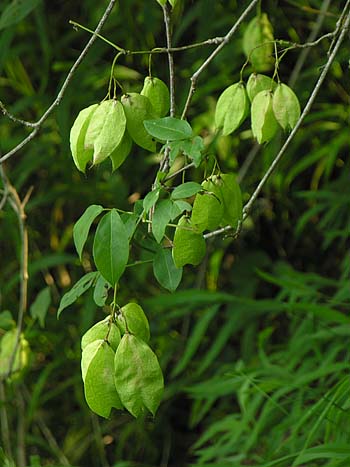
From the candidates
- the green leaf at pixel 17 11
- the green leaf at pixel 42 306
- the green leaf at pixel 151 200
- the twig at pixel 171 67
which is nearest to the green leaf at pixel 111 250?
the green leaf at pixel 151 200

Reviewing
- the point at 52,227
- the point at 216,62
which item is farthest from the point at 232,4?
the point at 52,227

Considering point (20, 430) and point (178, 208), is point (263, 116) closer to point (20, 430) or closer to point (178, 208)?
point (178, 208)

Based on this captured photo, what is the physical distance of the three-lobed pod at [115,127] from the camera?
64 centimetres

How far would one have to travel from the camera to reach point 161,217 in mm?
634

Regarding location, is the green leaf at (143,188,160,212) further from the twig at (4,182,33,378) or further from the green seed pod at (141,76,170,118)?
the twig at (4,182,33,378)

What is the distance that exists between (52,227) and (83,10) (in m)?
0.44

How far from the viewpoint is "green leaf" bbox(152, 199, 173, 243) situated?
0.63 metres

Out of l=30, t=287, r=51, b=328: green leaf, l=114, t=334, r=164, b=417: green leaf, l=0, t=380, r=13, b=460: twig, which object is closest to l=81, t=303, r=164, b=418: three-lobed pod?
l=114, t=334, r=164, b=417: green leaf

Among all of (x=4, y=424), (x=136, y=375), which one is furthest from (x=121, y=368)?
(x=4, y=424)

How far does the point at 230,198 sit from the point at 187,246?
55 mm

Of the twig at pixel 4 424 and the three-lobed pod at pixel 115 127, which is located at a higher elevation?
the three-lobed pod at pixel 115 127

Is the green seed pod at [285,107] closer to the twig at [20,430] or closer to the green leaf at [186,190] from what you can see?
the green leaf at [186,190]

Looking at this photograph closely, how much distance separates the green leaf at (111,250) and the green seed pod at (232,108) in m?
0.17

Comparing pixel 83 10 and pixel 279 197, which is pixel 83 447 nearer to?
pixel 279 197
